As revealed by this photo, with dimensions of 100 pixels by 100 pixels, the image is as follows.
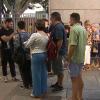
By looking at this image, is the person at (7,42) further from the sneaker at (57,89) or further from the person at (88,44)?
the person at (88,44)

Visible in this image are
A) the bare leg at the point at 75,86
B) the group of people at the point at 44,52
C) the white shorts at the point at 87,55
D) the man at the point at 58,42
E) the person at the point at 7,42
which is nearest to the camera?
the group of people at the point at 44,52

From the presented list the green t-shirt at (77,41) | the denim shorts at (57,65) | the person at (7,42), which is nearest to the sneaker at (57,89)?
the denim shorts at (57,65)

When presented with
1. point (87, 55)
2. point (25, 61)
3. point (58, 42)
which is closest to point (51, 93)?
point (25, 61)

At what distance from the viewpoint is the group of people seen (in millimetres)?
8984

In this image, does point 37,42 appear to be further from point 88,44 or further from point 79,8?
point 79,8

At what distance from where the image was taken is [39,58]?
33.0 feet

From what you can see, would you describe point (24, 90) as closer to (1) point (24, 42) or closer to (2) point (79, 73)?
(1) point (24, 42)

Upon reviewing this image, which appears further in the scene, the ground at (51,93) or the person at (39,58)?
the ground at (51,93)

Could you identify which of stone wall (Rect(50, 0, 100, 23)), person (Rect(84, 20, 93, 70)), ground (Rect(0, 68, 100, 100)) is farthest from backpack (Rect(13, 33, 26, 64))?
stone wall (Rect(50, 0, 100, 23))

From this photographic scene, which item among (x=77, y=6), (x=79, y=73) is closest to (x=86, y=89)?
(x=79, y=73)

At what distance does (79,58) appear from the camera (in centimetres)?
898

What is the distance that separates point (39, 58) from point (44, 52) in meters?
0.20

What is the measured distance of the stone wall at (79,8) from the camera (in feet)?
54.9

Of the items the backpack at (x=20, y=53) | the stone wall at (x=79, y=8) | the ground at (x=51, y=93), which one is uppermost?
the stone wall at (x=79, y=8)
